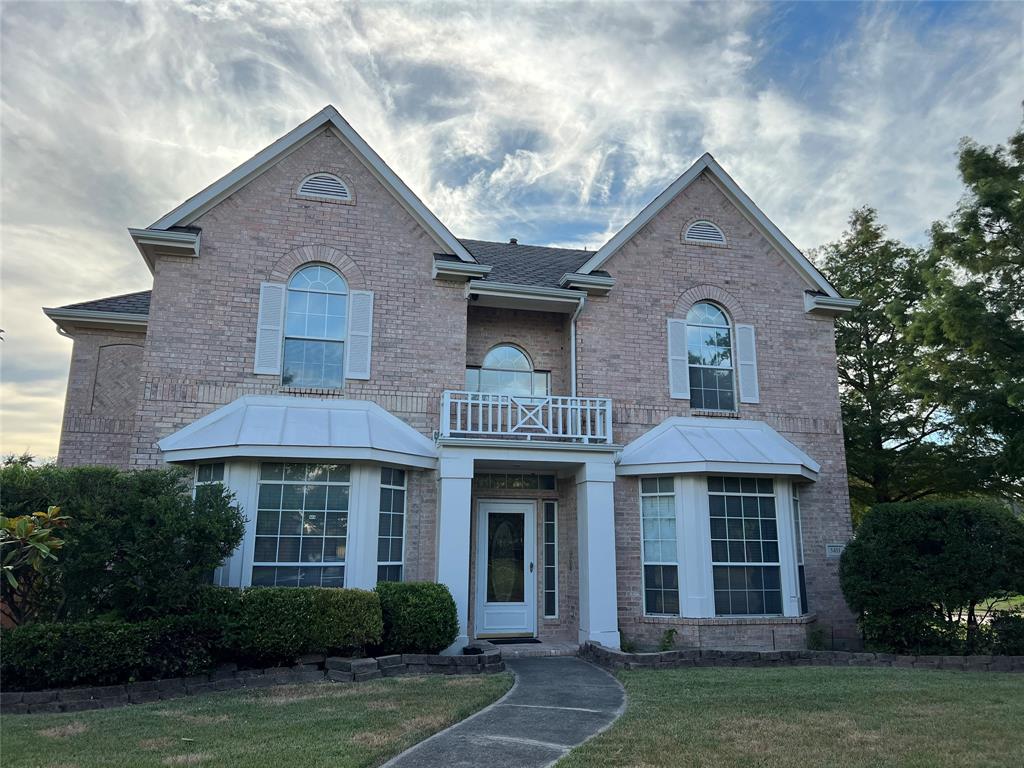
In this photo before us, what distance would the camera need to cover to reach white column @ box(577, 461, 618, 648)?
41.6 feet

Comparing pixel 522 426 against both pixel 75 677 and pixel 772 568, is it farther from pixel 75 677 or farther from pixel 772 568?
pixel 75 677

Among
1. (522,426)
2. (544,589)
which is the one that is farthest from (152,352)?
(544,589)

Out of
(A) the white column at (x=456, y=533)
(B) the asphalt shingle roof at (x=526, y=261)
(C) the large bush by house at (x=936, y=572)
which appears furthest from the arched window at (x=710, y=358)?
(A) the white column at (x=456, y=533)

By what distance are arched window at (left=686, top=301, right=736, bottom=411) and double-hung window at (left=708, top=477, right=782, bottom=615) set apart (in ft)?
6.66

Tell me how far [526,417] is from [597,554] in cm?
→ 277

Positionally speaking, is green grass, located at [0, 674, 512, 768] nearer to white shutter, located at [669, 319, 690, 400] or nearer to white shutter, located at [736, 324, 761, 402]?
white shutter, located at [669, 319, 690, 400]

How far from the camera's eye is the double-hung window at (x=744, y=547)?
13266 millimetres

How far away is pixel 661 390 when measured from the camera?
48.3 ft

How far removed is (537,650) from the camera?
41.8 feet

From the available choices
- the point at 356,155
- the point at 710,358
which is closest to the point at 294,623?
the point at 356,155

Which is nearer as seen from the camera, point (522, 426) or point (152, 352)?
point (152, 352)

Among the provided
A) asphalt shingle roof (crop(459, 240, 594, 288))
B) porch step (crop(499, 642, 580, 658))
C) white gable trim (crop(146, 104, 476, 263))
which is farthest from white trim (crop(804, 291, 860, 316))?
porch step (crop(499, 642, 580, 658))

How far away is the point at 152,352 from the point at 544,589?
27.6 ft

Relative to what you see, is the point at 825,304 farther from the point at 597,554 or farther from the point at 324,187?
the point at 324,187
